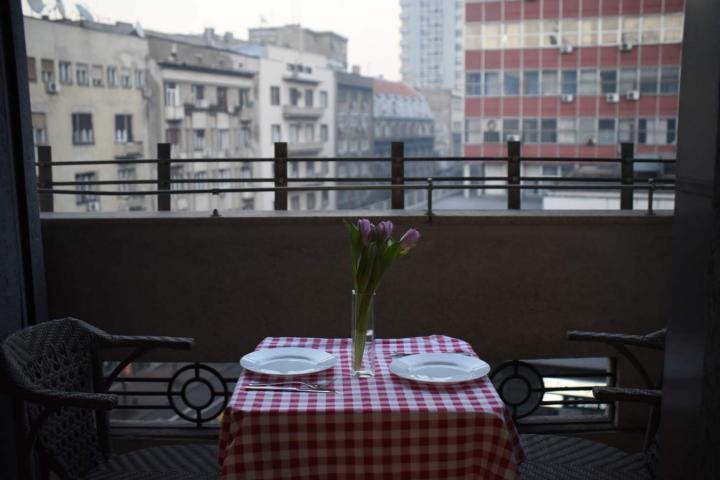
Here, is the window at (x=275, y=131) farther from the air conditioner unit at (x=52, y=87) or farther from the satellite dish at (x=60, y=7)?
the satellite dish at (x=60, y=7)

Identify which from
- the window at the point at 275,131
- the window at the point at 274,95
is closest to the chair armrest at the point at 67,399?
the window at the point at 274,95

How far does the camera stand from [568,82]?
12.6 metres

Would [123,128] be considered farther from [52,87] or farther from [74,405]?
[74,405]

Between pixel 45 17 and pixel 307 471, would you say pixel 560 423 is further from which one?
pixel 45 17

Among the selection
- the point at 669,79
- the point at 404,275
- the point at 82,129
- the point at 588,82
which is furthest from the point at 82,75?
the point at 404,275

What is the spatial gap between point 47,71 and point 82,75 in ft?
2.49

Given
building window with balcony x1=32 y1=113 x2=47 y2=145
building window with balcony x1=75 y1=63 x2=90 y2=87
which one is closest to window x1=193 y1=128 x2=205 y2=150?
building window with balcony x1=75 y1=63 x2=90 y2=87

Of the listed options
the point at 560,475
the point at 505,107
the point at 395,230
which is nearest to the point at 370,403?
the point at 560,475

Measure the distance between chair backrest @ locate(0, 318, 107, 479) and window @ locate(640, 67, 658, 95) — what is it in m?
12.9

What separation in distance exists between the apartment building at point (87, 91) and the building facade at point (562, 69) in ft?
30.8

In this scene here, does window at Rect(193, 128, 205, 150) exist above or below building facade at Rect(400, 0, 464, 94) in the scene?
below

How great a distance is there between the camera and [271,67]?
20906 millimetres

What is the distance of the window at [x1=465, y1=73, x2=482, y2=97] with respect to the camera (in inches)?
451

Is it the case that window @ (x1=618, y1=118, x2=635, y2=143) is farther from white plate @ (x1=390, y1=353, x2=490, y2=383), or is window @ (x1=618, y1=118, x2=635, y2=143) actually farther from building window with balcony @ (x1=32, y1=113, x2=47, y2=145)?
white plate @ (x1=390, y1=353, x2=490, y2=383)
